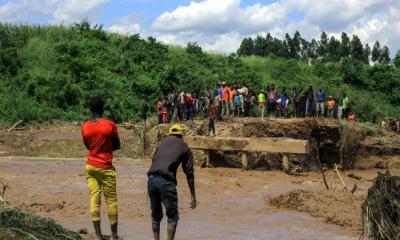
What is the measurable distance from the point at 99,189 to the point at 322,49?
57.5 meters

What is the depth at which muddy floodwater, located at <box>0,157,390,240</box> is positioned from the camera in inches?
416

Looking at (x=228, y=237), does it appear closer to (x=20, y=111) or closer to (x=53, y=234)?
(x=53, y=234)

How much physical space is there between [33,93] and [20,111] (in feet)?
11.7

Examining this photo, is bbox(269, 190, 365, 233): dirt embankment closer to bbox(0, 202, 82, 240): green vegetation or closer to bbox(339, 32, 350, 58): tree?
bbox(0, 202, 82, 240): green vegetation

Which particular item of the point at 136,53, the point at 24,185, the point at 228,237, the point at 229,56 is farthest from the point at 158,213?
the point at 229,56

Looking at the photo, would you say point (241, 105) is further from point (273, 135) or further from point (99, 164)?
point (99, 164)

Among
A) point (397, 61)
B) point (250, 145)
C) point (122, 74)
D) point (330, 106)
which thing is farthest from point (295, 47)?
point (250, 145)

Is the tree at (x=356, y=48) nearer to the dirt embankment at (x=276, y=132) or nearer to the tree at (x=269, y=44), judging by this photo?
the tree at (x=269, y=44)

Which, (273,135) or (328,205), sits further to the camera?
(273,135)

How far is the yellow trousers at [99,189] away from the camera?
7.96 metres

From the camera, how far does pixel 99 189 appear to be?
8070mm

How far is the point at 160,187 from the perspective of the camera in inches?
301

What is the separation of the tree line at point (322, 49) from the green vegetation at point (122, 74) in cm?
1256

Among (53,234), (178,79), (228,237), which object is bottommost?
(228,237)
